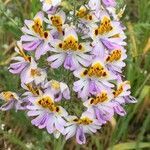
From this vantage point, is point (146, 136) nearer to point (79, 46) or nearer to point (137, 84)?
point (137, 84)

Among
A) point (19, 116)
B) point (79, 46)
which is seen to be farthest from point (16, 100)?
point (19, 116)

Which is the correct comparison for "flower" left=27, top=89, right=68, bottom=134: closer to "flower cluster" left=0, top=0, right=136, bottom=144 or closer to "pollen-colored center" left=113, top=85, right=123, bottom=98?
"flower cluster" left=0, top=0, right=136, bottom=144

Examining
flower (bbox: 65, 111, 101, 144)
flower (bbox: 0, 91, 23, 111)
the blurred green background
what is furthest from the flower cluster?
the blurred green background

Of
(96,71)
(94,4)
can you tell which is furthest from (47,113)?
(94,4)

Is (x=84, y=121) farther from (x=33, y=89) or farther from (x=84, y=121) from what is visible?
(x=33, y=89)

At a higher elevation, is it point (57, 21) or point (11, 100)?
point (57, 21)

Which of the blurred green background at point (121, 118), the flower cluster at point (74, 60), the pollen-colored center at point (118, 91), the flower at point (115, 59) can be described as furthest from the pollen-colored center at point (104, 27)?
the blurred green background at point (121, 118)
